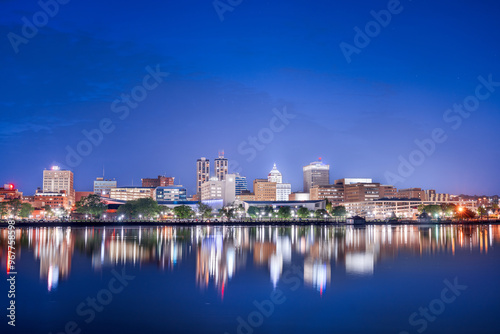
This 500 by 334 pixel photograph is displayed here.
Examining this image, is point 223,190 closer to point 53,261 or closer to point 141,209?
point 141,209

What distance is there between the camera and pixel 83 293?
2047 centimetres

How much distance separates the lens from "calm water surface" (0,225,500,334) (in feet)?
52.1

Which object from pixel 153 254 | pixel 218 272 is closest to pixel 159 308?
pixel 218 272

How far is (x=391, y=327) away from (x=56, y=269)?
2000 centimetres

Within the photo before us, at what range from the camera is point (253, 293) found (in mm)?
20594

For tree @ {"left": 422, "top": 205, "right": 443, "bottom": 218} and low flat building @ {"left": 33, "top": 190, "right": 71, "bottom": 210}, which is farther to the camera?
low flat building @ {"left": 33, "top": 190, "right": 71, "bottom": 210}

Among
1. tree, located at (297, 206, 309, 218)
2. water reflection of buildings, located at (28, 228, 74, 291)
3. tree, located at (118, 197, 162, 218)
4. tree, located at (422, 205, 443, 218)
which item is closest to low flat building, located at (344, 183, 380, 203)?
tree, located at (422, 205, 443, 218)

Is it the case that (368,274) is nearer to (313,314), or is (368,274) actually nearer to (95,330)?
(313,314)

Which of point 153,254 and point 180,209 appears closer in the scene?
point 153,254

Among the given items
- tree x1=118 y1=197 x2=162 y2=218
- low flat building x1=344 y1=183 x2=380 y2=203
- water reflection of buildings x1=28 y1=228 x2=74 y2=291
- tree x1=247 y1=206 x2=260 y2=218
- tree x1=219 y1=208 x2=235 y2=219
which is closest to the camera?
water reflection of buildings x1=28 y1=228 x2=74 y2=291

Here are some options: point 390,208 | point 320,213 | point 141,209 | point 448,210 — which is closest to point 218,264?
point 141,209

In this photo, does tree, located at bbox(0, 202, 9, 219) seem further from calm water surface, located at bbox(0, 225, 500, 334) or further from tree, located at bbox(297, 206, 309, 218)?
calm water surface, located at bbox(0, 225, 500, 334)

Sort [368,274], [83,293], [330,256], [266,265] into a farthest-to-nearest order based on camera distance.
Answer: [330,256], [266,265], [368,274], [83,293]

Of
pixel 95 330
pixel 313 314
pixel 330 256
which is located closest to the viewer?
pixel 95 330
